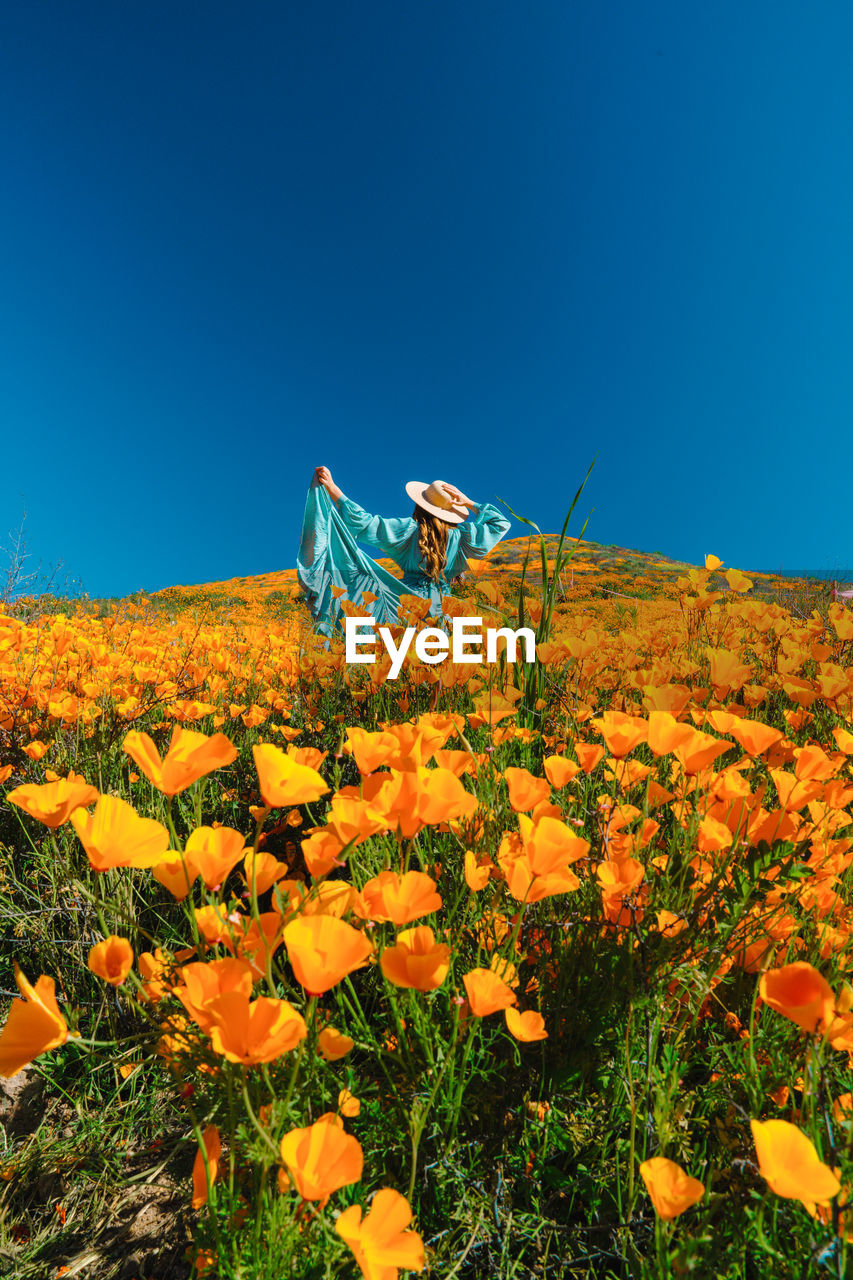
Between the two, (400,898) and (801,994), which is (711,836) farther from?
(400,898)

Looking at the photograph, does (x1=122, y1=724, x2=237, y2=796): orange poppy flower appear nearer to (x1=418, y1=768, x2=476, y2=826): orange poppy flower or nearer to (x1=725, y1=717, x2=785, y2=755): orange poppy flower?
(x1=418, y1=768, x2=476, y2=826): orange poppy flower

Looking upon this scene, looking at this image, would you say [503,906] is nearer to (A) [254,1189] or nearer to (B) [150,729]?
(A) [254,1189]

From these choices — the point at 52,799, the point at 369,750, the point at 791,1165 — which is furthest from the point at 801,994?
the point at 52,799

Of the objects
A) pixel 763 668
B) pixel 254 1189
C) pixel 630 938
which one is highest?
pixel 763 668

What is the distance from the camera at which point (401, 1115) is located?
0.81 meters

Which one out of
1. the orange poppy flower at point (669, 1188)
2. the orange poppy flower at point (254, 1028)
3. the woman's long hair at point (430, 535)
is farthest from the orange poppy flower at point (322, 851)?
the woman's long hair at point (430, 535)

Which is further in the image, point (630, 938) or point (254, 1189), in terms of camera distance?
point (630, 938)

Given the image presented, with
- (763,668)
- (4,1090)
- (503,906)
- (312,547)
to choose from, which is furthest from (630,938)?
(312,547)

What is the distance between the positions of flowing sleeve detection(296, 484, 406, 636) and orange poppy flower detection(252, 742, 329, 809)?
20.6ft

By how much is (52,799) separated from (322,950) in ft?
1.53

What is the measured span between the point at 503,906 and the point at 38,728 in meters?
2.06

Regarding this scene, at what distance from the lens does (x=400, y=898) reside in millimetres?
709

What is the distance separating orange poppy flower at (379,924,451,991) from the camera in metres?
0.62

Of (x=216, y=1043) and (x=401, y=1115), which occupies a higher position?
(x=216, y=1043)
